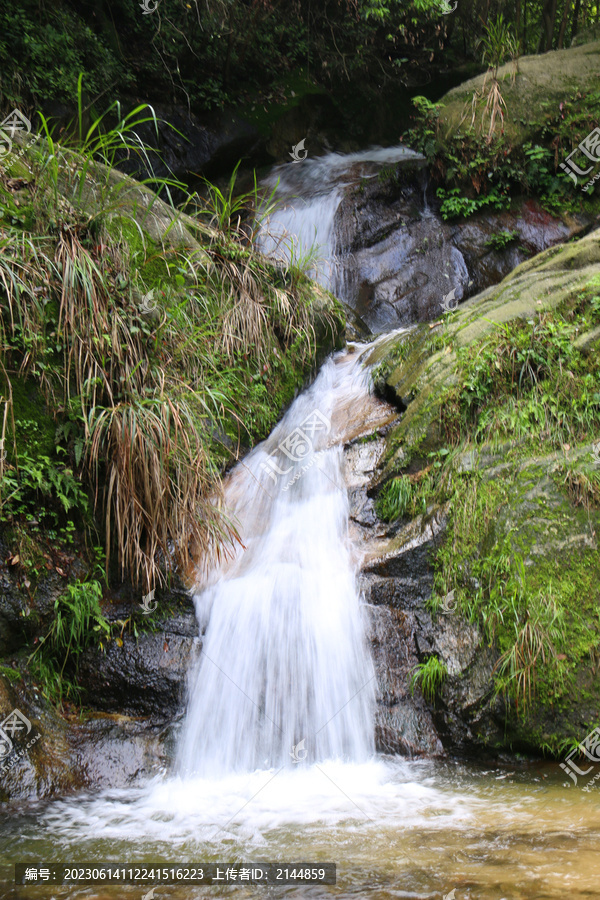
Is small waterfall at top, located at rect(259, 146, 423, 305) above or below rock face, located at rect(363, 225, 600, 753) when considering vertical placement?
above

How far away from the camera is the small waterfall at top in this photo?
791cm

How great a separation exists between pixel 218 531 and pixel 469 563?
1.57 meters

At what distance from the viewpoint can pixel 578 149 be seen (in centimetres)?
834

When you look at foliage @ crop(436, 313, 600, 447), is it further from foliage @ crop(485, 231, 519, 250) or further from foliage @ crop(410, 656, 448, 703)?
foliage @ crop(485, 231, 519, 250)

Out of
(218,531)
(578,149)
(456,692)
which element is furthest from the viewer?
(578,149)

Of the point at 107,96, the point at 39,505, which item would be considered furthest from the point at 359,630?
the point at 107,96

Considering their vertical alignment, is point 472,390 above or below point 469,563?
above

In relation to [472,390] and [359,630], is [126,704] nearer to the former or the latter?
[359,630]

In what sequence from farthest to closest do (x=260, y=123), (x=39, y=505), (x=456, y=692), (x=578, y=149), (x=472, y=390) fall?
1. (x=260, y=123)
2. (x=578, y=149)
3. (x=472, y=390)
4. (x=39, y=505)
5. (x=456, y=692)
